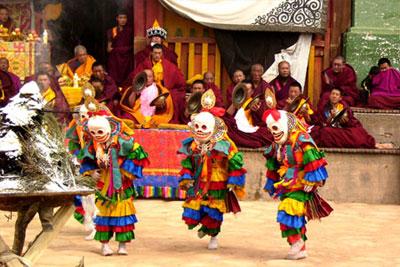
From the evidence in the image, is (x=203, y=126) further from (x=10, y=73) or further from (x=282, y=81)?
(x=10, y=73)

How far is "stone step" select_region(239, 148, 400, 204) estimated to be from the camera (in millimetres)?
11461

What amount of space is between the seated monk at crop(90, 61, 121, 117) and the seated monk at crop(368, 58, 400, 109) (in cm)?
343

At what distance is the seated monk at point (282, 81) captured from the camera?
12.6 metres

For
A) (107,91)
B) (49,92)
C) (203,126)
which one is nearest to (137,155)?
(203,126)

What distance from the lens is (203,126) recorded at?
27.4 feet

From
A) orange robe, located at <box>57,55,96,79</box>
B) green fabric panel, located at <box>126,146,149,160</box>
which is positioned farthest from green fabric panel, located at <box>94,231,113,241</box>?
orange robe, located at <box>57,55,96,79</box>

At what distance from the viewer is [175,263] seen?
773cm

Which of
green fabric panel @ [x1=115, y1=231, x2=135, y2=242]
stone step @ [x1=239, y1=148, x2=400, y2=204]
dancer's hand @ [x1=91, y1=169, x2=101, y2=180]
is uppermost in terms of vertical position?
dancer's hand @ [x1=91, y1=169, x2=101, y2=180]

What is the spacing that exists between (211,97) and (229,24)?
517 centimetres

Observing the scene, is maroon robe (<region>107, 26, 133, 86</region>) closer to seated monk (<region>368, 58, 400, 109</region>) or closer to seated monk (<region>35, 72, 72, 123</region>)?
seated monk (<region>35, 72, 72, 123</region>)

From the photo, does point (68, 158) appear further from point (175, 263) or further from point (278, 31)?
point (278, 31)

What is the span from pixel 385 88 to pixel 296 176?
496 cm

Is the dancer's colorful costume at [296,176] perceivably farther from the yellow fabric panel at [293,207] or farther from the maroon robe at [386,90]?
the maroon robe at [386,90]

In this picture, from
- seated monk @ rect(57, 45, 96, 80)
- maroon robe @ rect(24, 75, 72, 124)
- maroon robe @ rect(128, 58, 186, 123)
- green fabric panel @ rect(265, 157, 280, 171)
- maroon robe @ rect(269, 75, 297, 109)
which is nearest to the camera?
green fabric panel @ rect(265, 157, 280, 171)
